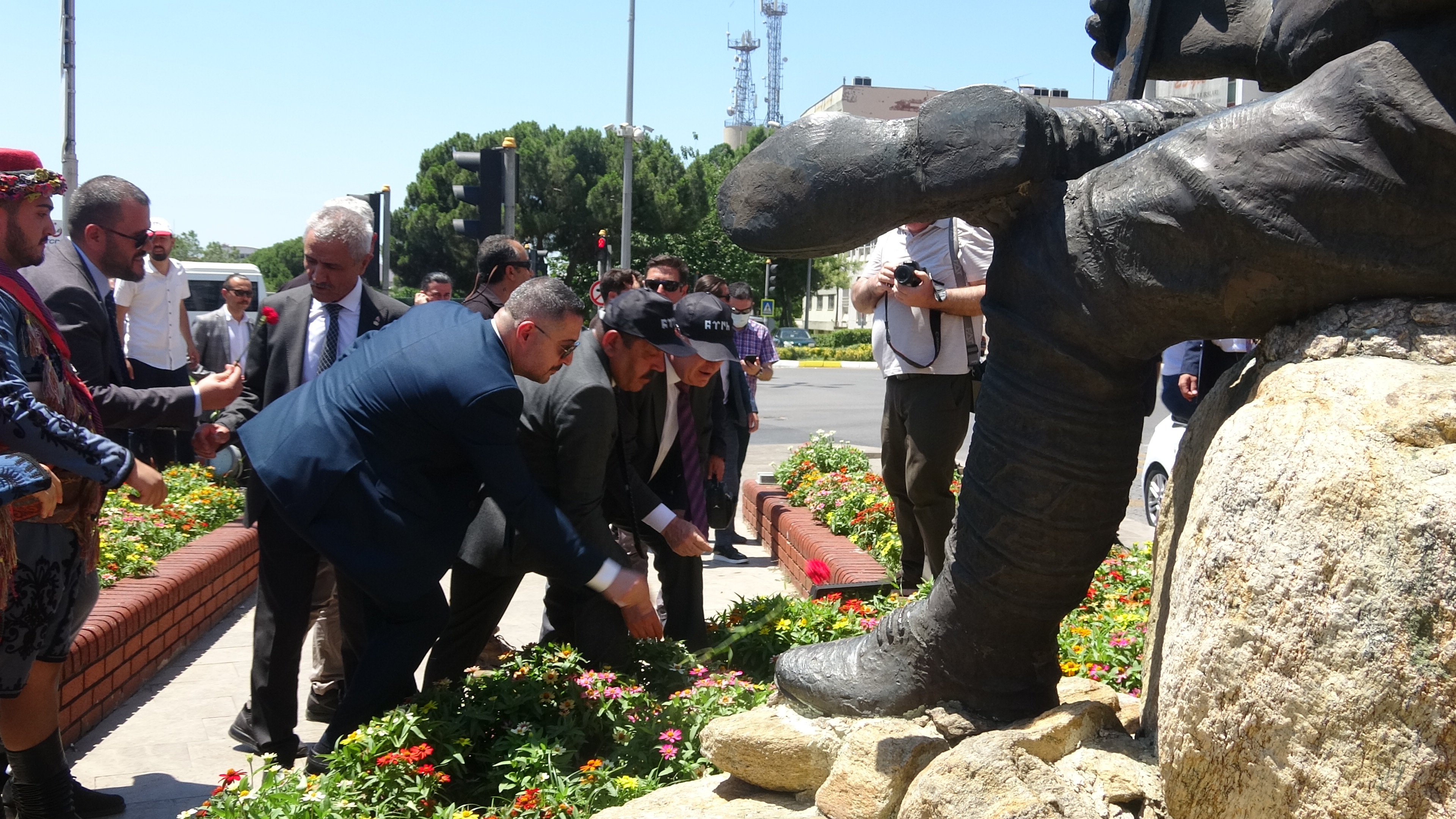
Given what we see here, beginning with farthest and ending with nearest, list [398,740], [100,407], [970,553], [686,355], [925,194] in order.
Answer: [686,355] < [100,407] < [398,740] < [970,553] < [925,194]

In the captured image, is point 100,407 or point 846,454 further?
point 846,454

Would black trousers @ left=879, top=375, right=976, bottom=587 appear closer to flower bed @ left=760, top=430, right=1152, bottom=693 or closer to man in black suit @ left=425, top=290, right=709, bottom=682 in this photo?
flower bed @ left=760, top=430, right=1152, bottom=693

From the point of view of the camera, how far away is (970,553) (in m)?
2.45

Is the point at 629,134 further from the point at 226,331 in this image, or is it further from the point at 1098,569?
the point at 1098,569

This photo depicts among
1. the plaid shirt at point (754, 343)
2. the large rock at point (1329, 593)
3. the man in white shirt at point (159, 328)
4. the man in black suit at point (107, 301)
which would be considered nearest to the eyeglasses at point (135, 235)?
the man in black suit at point (107, 301)

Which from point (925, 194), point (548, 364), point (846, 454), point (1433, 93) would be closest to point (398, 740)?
point (548, 364)

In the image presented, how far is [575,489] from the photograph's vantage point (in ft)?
12.7

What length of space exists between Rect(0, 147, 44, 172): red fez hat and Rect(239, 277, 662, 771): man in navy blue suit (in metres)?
0.98

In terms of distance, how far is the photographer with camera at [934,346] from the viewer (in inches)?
192

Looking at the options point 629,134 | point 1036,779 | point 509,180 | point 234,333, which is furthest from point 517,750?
point 629,134

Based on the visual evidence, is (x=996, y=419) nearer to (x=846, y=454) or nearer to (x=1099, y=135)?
(x=1099, y=135)

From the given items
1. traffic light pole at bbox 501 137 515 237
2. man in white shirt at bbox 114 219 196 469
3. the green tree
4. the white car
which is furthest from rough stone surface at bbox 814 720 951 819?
the green tree

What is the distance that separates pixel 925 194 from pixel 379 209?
6.94m

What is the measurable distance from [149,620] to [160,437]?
3354 mm
